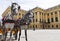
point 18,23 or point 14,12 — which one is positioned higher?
point 14,12

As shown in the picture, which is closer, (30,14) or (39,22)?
(30,14)

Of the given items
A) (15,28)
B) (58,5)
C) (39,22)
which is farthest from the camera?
(39,22)

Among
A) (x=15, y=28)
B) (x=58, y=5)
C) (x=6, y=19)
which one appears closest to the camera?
(x=6, y=19)

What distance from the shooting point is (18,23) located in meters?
8.20

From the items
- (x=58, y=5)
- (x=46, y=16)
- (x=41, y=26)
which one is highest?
(x=58, y=5)

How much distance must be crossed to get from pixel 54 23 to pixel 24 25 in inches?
1876

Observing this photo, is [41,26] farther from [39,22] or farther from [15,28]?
[15,28]

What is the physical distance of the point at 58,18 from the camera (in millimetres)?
54938

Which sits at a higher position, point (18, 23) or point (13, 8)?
point (13, 8)

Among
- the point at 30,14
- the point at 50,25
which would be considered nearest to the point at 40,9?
the point at 50,25

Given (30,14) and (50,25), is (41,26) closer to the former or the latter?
(50,25)

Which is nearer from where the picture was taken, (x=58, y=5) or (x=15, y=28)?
(x=15, y=28)

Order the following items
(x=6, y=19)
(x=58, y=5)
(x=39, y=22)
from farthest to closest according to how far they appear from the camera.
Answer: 1. (x=39, y=22)
2. (x=58, y=5)
3. (x=6, y=19)

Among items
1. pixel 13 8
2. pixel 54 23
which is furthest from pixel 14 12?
pixel 54 23
